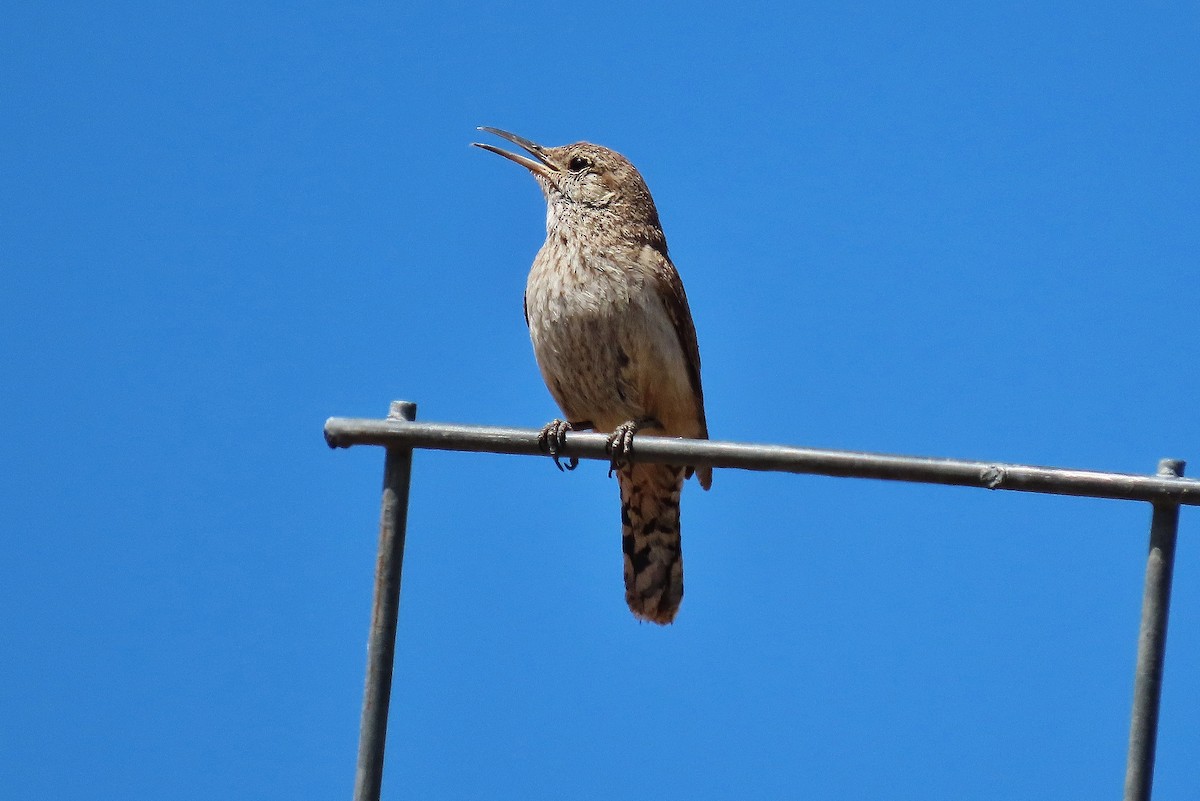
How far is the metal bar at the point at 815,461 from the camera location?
300 centimetres

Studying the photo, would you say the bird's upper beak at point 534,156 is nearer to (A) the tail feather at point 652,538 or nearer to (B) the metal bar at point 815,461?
(A) the tail feather at point 652,538

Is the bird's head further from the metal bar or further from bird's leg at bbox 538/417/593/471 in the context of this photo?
the metal bar

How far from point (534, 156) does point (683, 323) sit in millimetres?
1533

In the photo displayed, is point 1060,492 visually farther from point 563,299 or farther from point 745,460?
point 563,299

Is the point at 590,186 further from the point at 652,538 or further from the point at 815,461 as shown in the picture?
the point at 815,461

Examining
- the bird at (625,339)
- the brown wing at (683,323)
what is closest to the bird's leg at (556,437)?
the bird at (625,339)

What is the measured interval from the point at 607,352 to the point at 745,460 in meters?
3.19

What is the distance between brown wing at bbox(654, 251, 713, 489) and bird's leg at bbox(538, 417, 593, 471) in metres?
0.58

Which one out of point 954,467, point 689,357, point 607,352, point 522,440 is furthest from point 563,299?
point 954,467

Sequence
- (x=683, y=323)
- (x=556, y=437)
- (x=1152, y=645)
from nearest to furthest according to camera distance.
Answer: (x=1152, y=645) → (x=556, y=437) → (x=683, y=323)

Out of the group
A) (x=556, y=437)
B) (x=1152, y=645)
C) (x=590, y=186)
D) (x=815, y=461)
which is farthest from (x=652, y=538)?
(x=1152, y=645)

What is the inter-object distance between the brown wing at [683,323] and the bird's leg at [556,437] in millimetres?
577

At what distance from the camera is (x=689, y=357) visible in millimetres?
6930

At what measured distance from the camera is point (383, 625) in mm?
3221
